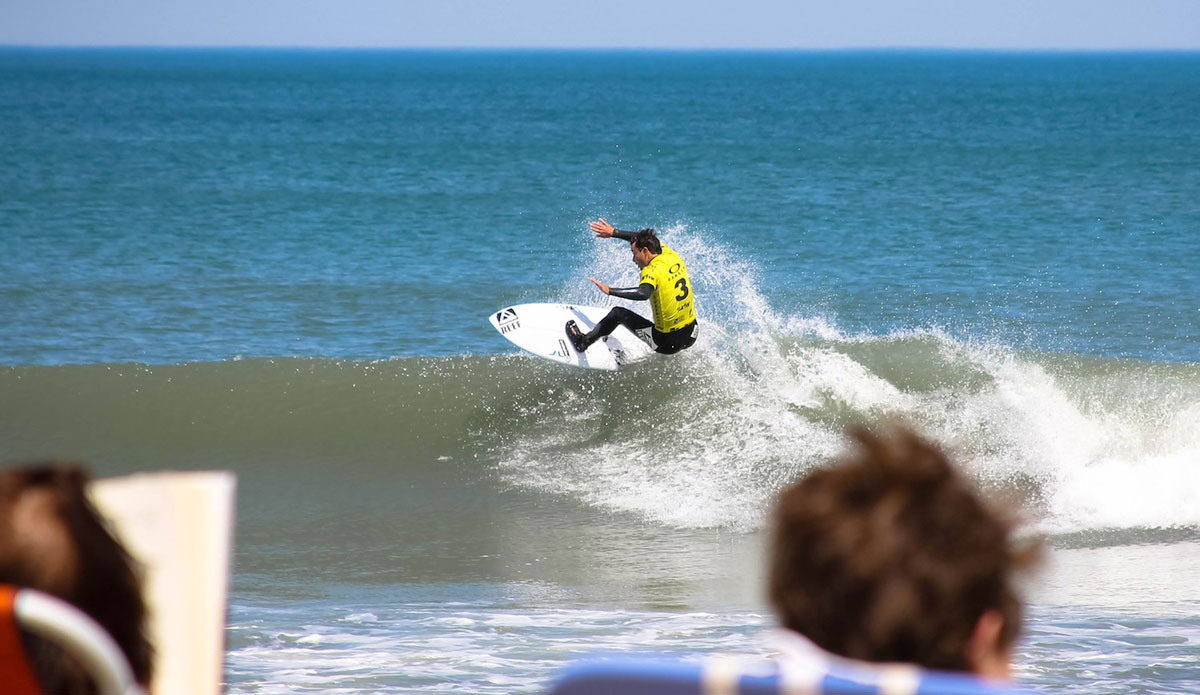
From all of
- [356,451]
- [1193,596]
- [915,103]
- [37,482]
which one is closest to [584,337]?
[356,451]

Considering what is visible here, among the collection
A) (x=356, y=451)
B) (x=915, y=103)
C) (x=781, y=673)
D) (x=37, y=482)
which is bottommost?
(x=356, y=451)

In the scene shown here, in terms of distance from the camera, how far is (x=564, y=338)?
12039mm

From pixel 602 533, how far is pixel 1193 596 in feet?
13.5

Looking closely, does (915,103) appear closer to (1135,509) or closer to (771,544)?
(1135,509)

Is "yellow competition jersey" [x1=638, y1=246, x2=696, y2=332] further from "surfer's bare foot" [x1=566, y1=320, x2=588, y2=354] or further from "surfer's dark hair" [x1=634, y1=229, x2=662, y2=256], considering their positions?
"surfer's bare foot" [x1=566, y1=320, x2=588, y2=354]

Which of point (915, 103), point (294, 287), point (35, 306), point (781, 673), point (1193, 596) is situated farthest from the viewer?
point (915, 103)

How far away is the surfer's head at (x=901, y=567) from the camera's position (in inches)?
44.3

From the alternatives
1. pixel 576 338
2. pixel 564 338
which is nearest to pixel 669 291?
pixel 576 338

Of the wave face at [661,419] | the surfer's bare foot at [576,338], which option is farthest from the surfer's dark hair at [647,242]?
the wave face at [661,419]

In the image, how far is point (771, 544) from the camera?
123 cm

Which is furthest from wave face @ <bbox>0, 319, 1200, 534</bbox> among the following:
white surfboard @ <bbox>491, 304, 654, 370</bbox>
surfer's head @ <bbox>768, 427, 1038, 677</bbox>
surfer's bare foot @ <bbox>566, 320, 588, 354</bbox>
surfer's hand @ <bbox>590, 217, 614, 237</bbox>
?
surfer's head @ <bbox>768, 427, 1038, 677</bbox>

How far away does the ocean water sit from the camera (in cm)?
694

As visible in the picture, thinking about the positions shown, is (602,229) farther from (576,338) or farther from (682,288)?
(576,338)

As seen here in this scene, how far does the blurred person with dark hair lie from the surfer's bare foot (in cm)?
1057
